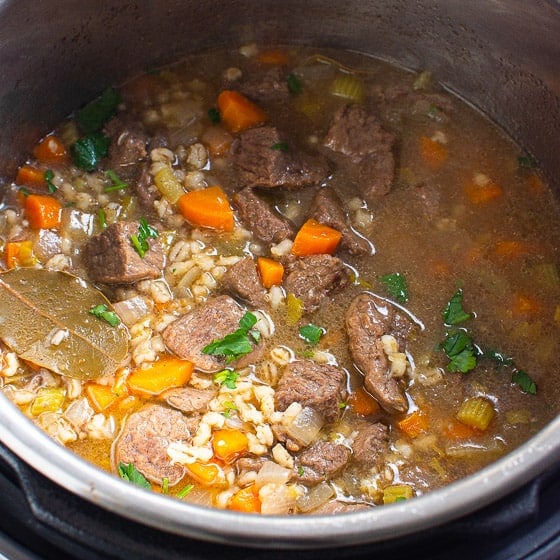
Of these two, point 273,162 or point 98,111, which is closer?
point 273,162

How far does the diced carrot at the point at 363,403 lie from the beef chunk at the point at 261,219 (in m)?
0.82

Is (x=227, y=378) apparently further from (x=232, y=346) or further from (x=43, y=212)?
(x=43, y=212)

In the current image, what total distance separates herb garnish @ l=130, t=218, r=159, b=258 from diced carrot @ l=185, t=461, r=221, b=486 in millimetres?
999

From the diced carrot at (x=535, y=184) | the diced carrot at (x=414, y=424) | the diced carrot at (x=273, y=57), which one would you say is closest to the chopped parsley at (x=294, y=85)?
the diced carrot at (x=273, y=57)

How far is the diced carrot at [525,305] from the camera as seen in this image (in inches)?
151

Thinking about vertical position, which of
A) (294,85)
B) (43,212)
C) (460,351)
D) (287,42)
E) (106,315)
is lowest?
(460,351)

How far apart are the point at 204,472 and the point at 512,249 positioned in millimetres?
1809

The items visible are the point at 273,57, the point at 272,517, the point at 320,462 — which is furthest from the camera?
the point at 273,57

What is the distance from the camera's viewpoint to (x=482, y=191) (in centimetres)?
412

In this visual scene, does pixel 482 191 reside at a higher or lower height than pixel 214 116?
lower

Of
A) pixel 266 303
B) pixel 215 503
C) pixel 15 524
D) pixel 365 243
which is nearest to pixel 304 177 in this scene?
pixel 365 243

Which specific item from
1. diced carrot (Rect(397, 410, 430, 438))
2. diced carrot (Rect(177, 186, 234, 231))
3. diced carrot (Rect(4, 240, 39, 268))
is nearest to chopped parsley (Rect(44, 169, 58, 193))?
diced carrot (Rect(4, 240, 39, 268))

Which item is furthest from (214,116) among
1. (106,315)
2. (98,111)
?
(106,315)

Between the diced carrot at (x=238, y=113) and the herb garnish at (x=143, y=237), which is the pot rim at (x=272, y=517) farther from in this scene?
the diced carrot at (x=238, y=113)
